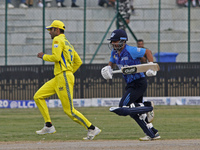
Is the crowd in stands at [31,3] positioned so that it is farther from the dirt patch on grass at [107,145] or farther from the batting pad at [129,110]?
the batting pad at [129,110]

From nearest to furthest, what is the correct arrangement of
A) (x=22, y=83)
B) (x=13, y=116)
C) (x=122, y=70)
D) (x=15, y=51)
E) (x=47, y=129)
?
1. (x=122, y=70)
2. (x=47, y=129)
3. (x=13, y=116)
4. (x=22, y=83)
5. (x=15, y=51)

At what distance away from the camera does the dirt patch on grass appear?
9.42 metres

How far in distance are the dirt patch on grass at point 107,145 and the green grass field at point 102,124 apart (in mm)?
687

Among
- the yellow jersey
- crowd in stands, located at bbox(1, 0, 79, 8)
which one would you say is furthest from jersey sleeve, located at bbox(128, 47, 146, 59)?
crowd in stands, located at bbox(1, 0, 79, 8)

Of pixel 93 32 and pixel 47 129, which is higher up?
pixel 93 32

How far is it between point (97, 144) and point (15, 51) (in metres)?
14.1

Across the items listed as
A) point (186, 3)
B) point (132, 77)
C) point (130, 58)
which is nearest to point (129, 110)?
point (132, 77)

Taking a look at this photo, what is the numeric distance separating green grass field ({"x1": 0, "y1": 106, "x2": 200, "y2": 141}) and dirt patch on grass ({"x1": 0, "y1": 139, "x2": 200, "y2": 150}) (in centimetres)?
69

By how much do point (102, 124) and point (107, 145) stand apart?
4.13 metres

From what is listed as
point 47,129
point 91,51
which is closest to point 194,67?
point 91,51

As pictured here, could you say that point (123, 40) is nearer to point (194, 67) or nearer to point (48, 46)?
point (194, 67)

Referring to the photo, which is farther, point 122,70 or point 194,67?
point 194,67

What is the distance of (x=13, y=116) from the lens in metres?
16.4

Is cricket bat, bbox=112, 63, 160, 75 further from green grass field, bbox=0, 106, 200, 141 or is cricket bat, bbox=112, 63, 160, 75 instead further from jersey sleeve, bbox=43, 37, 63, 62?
green grass field, bbox=0, 106, 200, 141
